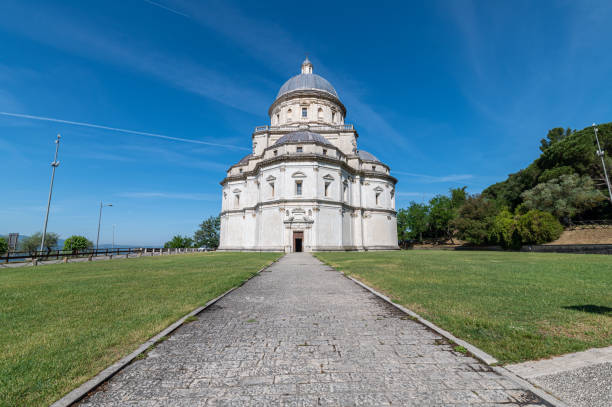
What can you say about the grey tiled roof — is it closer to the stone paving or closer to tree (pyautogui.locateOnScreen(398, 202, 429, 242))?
tree (pyautogui.locateOnScreen(398, 202, 429, 242))

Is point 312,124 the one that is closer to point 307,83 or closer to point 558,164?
point 307,83

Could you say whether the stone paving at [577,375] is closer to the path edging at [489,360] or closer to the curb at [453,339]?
the path edging at [489,360]

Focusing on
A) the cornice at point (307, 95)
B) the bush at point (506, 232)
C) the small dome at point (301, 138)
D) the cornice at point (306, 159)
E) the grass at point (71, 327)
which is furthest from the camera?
the cornice at point (307, 95)

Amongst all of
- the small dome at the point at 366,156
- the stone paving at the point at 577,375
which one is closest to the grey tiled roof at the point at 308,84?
the small dome at the point at 366,156

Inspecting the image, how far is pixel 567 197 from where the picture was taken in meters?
34.3

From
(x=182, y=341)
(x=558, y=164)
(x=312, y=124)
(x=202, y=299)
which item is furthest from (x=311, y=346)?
(x=558, y=164)

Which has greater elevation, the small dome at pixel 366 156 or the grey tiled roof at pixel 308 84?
the grey tiled roof at pixel 308 84

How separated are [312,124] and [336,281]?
37.0 metres

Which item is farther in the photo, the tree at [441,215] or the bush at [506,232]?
the tree at [441,215]

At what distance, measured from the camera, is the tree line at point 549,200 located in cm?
3388

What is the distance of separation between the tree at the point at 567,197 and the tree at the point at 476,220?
309 inches

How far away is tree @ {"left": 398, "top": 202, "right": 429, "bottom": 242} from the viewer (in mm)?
61156

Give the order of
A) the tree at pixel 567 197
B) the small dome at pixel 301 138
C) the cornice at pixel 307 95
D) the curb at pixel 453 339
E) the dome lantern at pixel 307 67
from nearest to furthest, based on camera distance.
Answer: the curb at pixel 453 339, the tree at pixel 567 197, the small dome at pixel 301 138, the cornice at pixel 307 95, the dome lantern at pixel 307 67

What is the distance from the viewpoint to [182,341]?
4.39 metres
